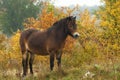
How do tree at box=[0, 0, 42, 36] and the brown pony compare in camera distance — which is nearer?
the brown pony

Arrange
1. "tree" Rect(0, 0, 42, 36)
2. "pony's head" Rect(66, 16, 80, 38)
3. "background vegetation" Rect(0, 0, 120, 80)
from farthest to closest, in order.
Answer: "tree" Rect(0, 0, 42, 36) < "pony's head" Rect(66, 16, 80, 38) < "background vegetation" Rect(0, 0, 120, 80)

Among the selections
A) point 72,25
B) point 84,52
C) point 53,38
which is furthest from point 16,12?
point 72,25

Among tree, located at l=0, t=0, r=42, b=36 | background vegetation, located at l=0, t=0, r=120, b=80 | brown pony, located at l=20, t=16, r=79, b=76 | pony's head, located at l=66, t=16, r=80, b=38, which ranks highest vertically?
pony's head, located at l=66, t=16, r=80, b=38

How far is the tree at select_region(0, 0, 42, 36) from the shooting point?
227 feet

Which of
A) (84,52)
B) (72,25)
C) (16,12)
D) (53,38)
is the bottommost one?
(16,12)

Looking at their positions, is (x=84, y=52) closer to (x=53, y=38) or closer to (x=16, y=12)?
(x=53, y=38)

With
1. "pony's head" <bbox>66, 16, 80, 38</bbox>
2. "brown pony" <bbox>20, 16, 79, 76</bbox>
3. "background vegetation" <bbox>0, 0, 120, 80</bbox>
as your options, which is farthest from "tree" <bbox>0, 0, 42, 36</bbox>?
"pony's head" <bbox>66, 16, 80, 38</bbox>

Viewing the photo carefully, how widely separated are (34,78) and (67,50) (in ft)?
35.7

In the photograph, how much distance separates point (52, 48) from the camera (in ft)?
35.4

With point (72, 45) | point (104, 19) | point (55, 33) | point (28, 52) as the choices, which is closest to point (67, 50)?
point (72, 45)

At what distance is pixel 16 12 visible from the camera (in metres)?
71.9

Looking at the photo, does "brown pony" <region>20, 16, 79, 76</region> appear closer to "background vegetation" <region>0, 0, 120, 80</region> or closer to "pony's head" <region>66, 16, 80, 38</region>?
"pony's head" <region>66, 16, 80, 38</region>

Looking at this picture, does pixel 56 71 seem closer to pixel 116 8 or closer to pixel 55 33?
pixel 55 33

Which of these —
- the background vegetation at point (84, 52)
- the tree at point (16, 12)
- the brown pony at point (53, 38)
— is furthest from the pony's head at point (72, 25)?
the tree at point (16, 12)
